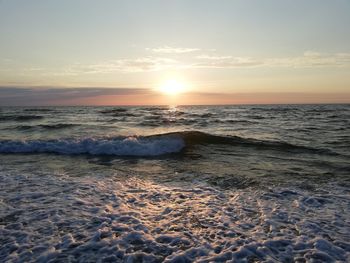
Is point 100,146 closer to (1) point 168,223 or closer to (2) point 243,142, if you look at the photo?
(2) point 243,142

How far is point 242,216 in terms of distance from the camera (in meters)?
5.72

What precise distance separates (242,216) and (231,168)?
4.24m

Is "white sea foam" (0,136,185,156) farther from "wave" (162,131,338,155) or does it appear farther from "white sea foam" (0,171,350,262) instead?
"white sea foam" (0,171,350,262)

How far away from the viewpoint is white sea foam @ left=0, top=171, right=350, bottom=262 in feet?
14.2

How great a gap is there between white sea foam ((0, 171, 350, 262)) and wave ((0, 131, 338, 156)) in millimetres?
5901

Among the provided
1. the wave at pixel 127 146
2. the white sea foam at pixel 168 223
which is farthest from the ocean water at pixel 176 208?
the wave at pixel 127 146

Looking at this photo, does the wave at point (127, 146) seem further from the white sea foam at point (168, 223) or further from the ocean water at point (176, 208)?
the white sea foam at point (168, 223)

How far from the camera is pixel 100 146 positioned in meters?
14.1

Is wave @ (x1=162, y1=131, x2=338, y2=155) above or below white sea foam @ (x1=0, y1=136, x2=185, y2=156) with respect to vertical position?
above

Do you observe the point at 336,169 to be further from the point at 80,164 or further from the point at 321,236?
the point at 80,164

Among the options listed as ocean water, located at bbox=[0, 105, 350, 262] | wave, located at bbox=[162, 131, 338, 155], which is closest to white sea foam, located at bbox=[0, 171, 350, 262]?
ocean water, located at bbox=[0, 105, 350, 262]

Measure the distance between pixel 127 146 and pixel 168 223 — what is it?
29.9ft

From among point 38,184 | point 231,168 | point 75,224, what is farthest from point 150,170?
point 75,224

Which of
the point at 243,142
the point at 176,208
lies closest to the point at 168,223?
the point at 176,208
